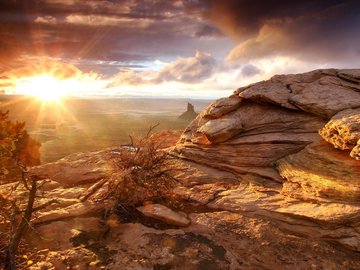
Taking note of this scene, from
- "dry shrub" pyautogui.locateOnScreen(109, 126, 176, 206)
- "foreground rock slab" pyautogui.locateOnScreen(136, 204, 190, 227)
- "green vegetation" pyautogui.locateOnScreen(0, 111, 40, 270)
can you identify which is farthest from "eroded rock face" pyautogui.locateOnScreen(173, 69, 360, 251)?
"green vegetation" pyautogui.locateOnScreen(0, 111, 40, 270)

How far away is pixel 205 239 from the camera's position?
32.7 ft

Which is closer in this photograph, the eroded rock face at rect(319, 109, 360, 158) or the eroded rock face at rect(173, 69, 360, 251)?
the eroded rock face at rect(173, 69, 360, 251)

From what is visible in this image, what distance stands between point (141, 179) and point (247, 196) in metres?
4.59

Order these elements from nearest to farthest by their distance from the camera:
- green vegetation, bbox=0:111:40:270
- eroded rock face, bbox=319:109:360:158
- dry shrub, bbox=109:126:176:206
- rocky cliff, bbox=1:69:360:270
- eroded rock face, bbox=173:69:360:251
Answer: green vegetation, bbox=0:111:40:270 < rocky cliff, bbox=1:69:360:270 < eroded rock face, bbox=173:69:360:251 < eroded rock face, bbox=319:109:360:158 < dry shrub, bbox=109:126:176:206

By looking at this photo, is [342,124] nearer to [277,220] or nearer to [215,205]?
[277,220]

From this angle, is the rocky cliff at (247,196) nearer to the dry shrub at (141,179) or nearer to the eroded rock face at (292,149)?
the eroded rock face at (292,149)

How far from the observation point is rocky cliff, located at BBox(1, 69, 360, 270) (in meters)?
9.12

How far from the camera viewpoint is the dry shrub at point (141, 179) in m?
12.1

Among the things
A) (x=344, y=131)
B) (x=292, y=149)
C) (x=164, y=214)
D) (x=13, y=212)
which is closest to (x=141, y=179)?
(x=164, y=214)

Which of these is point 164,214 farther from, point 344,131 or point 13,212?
point 344,131

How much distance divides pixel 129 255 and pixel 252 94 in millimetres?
11159

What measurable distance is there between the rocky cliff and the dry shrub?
1.80ft

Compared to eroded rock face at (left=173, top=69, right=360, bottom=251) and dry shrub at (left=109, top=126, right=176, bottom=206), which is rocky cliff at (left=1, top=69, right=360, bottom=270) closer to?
eroded rock face at (left=173, top=69, right=360, bottom=251)

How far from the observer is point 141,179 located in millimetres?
12477
